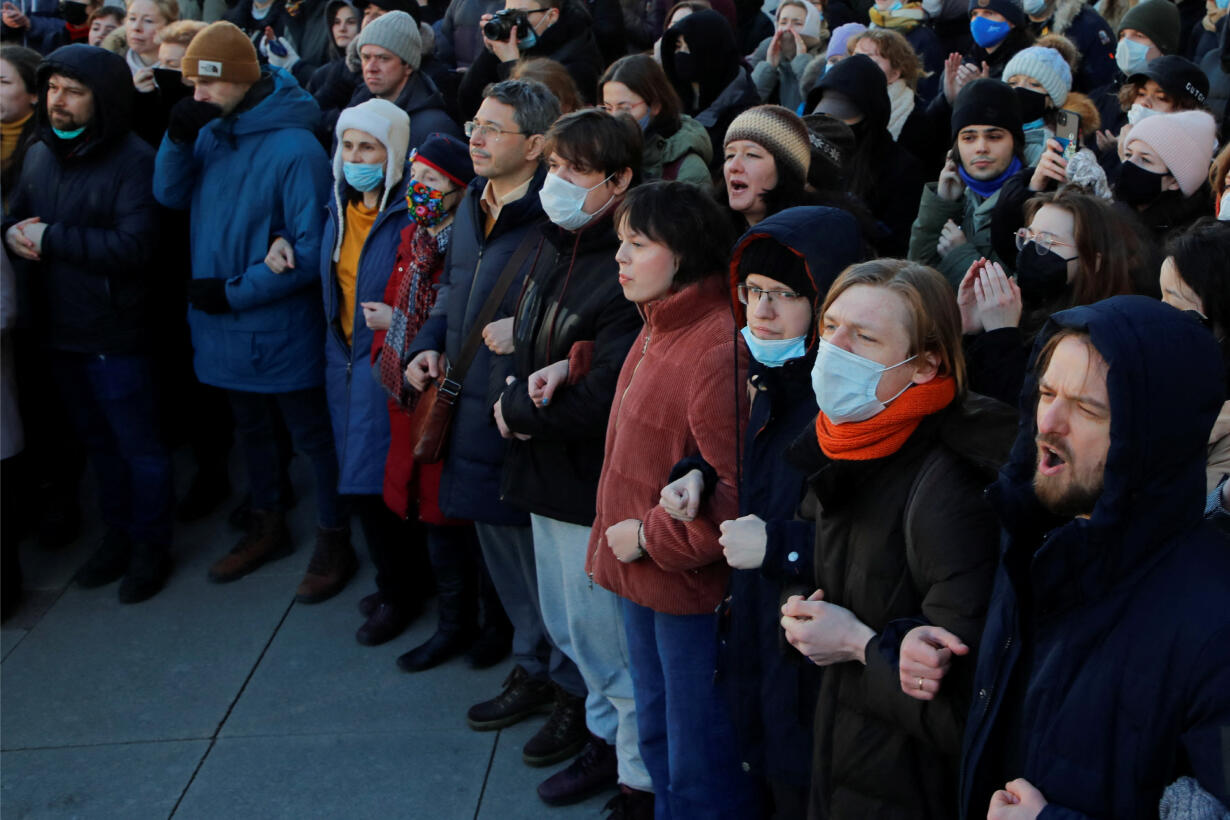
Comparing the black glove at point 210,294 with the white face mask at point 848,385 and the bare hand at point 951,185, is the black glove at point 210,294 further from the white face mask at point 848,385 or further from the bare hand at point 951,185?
the white face mask at point 848,385

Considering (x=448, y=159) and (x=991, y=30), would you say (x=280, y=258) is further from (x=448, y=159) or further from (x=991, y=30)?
(x=991, y=30)

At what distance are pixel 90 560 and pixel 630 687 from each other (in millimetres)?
3208

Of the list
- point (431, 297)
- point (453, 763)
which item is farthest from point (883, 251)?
point (453, 763)

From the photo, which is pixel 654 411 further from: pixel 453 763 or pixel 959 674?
pixel 453 763

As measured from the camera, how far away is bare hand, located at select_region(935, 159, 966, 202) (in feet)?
14.5

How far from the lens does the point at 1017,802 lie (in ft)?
6.45

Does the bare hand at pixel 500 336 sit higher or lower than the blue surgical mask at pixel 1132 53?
lower

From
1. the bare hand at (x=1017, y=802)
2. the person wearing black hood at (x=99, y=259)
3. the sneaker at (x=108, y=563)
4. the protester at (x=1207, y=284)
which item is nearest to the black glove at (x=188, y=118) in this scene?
the person wearing black hood at (x=99, y=259)

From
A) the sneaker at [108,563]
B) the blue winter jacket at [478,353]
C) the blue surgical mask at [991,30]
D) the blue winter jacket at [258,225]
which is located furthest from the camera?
the blue surgical mask at [991,30]

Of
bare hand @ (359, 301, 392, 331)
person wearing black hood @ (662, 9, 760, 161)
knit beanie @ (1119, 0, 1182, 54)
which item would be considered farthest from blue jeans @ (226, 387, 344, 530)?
knit beanie @ (1119, 0, 1182, 54)

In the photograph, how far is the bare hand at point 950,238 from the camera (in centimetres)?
411

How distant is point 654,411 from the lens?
328cm

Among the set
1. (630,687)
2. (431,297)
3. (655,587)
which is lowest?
(630,687)

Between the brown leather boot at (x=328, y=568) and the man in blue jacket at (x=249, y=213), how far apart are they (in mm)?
350
